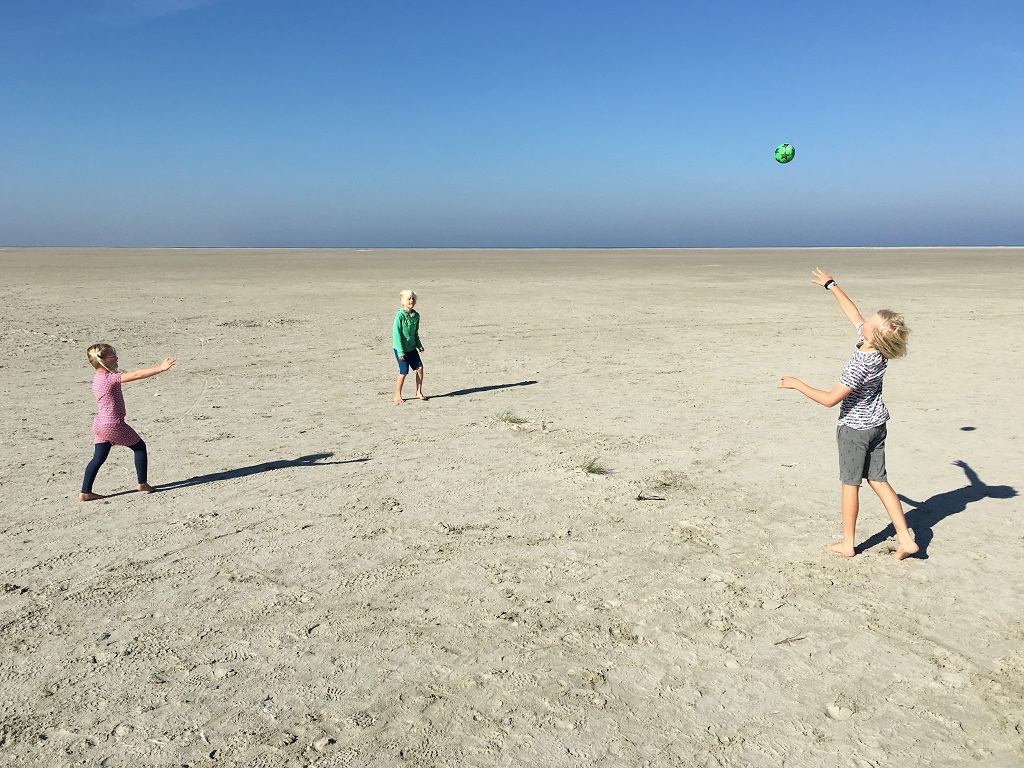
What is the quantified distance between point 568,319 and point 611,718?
613 inches

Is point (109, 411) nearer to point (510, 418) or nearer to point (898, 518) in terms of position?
point (510, 418)

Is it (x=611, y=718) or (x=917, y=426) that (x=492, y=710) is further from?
(x=917, y=426)

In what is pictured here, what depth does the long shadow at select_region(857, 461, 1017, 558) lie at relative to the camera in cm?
534

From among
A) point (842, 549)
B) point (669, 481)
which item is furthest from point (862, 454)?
point (669, 481)

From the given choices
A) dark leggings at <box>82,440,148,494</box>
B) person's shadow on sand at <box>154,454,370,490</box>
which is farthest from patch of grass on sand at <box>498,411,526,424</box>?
dark leggings at <box>82,440,148,494</box>

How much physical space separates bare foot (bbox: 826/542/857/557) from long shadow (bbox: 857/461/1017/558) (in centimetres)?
15

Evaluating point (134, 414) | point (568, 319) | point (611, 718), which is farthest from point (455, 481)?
point (568, 319)

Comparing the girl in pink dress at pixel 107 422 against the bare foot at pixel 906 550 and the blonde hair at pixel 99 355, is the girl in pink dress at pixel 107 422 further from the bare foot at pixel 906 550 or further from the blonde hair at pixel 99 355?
the bare foot at pixel 906 550

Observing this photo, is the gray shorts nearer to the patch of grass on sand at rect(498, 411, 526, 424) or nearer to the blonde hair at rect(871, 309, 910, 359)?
the blonde hair at rect(871, 309, 910, 359)

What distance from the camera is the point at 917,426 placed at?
825cm

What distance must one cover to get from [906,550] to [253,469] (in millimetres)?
4974

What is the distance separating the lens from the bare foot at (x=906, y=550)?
16.1ft

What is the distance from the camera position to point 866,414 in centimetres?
484

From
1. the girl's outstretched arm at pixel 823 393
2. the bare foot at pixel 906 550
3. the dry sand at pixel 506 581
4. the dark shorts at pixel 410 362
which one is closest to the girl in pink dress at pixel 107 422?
the dry sand at pixel 506 581
